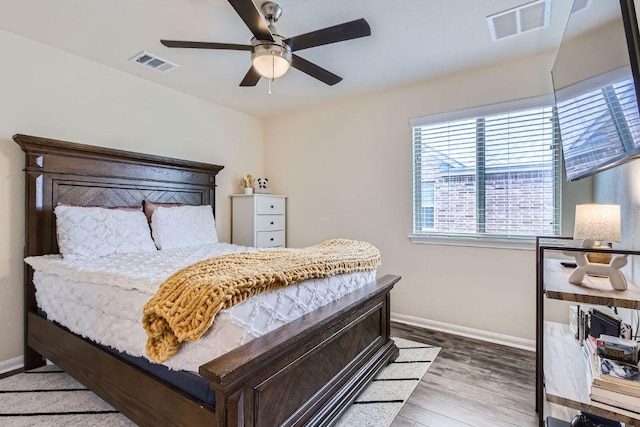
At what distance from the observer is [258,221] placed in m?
3.79

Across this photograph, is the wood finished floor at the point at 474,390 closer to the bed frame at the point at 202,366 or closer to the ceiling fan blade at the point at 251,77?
the bed frame at the point at 202,366

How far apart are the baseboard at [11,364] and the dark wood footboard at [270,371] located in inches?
7.9

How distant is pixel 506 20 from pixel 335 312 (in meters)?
2.20

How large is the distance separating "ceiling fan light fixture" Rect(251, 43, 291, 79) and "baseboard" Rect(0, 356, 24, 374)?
2.72 meters

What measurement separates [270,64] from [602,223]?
6.52 feet

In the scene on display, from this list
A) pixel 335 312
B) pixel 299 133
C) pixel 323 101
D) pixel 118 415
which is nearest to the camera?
pixel 335 312

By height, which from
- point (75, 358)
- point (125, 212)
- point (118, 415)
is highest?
point (125, 212)

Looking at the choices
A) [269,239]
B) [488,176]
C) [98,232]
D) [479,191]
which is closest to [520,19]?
[488,176]

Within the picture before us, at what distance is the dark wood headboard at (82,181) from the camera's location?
2.36 metres

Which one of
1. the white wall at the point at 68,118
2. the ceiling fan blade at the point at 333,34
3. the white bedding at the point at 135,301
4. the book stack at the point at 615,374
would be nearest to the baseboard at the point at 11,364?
the white wall at the point at 68,118

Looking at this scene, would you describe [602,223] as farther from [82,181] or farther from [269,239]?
[82,181]

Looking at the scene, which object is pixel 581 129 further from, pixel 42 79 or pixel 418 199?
pixel 42 79

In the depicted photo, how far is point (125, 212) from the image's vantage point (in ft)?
8.82

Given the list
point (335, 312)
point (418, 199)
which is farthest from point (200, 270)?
point (418, 199)
